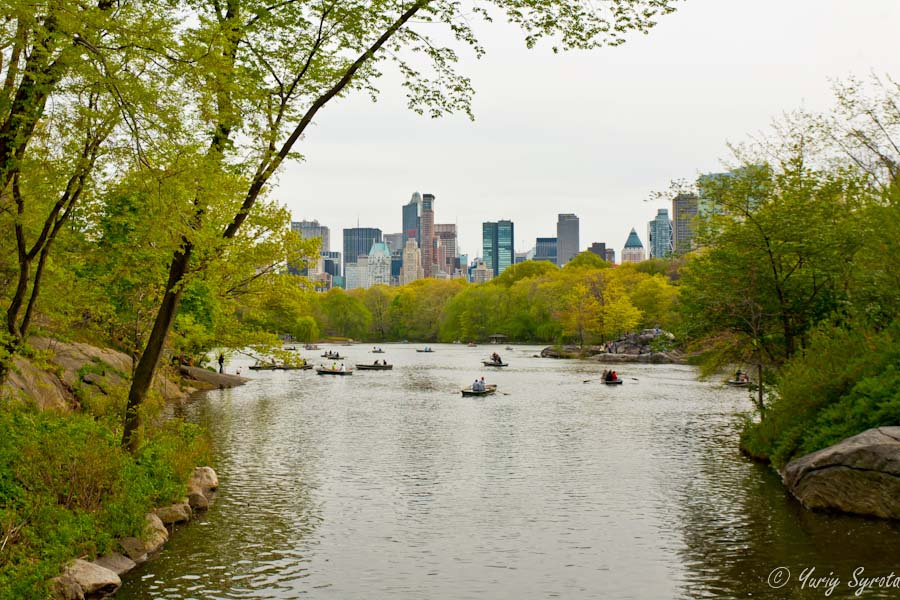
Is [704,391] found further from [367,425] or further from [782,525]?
[782,525]

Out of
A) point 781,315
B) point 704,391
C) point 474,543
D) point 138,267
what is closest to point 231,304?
point 138,267

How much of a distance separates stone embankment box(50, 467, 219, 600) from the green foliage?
23 centimetres

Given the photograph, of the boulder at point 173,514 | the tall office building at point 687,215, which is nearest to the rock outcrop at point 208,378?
the tall office building at point 687,215

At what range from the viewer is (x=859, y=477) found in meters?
19.4

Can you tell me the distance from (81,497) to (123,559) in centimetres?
154

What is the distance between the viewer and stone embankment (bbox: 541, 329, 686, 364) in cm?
10088

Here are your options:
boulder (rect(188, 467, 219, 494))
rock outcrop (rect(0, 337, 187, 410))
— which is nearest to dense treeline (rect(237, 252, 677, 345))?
rock outcrop (rect(0, 337, 187, 410))

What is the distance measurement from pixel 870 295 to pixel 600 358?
80.7 metres

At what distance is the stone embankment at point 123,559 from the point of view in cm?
1328

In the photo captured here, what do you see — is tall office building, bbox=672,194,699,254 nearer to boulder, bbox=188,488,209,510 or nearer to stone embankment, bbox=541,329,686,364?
boulder, bbox=188,488,209,510

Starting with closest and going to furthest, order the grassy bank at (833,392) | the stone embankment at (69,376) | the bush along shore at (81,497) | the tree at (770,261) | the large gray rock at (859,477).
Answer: the bush along shore at (81,497)
the large gray rock at (859,477)
the grassy bank at (833,392)
the stone embankment at (69,376)
the tree at (770,261)

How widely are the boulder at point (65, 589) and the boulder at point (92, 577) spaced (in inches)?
5.7

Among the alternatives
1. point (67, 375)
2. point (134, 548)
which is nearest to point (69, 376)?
point (67, 375)

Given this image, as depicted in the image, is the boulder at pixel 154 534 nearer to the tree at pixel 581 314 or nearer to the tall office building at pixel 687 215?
the tall office building at pixel 687 215
